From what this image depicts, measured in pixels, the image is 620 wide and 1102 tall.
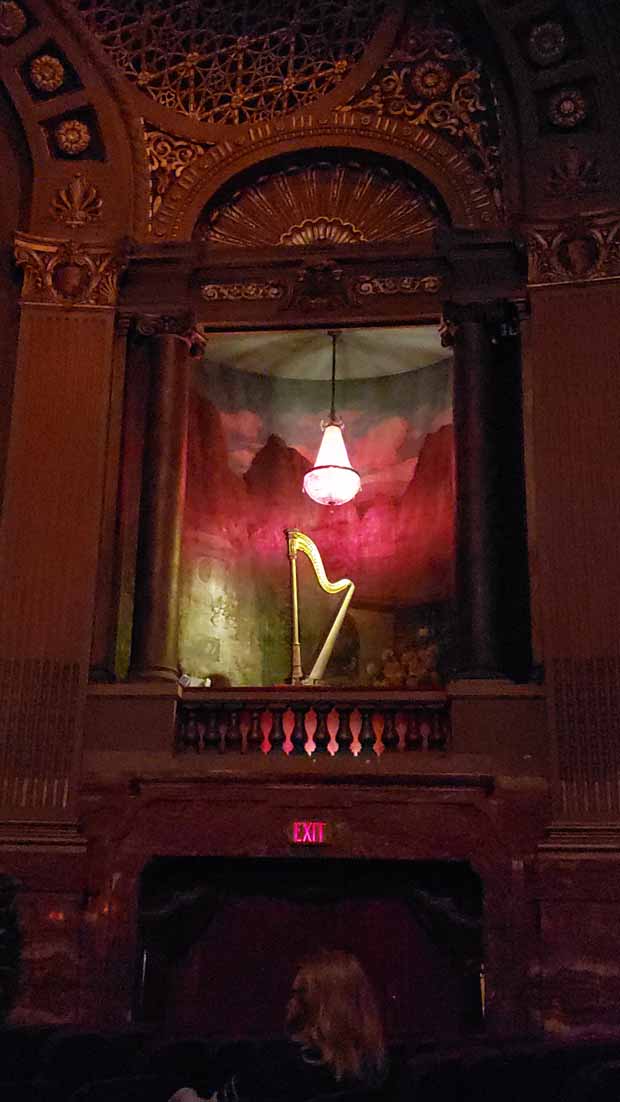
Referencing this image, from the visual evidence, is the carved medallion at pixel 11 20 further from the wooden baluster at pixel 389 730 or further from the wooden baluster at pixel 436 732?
the wooden baluster at pixel 436 732

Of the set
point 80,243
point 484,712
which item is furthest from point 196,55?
point 484,712

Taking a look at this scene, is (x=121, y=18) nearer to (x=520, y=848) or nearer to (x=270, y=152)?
(x=270, y=152)

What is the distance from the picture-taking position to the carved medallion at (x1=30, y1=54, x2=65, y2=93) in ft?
31.4

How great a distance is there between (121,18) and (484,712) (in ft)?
19.2

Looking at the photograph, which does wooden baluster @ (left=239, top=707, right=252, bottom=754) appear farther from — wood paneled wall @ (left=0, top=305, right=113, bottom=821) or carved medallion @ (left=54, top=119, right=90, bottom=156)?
carved medallion @ (left=54, top=119, right=90, bottom=156)

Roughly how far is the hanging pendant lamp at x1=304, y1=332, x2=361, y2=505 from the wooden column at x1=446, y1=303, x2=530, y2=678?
88 cm

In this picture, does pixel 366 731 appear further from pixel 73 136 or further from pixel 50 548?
pixel 73 136

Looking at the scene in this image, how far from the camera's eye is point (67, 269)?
9258mm

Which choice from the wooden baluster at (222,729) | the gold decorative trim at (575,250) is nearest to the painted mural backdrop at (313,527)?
the wooden baluster at (222,729)

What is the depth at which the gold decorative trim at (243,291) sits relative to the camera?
937cm

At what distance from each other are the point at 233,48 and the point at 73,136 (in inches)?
54.9

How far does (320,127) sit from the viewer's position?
9.57 meters

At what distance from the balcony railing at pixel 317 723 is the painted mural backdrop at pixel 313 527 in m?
1.05

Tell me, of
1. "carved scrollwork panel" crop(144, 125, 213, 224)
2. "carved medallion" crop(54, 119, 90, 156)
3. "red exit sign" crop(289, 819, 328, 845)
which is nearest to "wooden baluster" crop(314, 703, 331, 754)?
"red exit sign" crop(289, 819, 328, 845)
